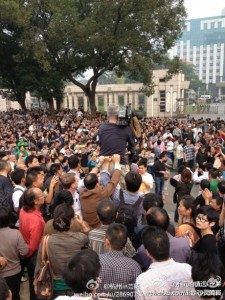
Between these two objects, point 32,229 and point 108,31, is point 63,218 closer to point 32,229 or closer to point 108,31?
point 32,229

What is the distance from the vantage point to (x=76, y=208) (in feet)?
12.1

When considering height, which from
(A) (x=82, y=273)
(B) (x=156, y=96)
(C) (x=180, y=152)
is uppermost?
(B) (x=156, y=96)

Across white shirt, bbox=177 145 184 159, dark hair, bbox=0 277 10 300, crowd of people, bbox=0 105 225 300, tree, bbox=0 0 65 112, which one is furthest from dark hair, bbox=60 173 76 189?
tree, bbox=0 0 65 112

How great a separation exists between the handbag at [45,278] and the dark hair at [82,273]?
72 cm

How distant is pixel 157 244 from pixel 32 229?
1.41 meters

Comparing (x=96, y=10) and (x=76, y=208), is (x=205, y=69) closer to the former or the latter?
(x=96, y=10)

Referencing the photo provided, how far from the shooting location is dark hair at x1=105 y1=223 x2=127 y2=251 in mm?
2402

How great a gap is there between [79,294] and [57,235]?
82 centimetres

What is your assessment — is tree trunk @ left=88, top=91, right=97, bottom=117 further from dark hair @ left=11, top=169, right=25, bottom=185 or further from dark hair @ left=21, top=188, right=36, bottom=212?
dark hair @ left=21, top=188, right=36, bottom=212

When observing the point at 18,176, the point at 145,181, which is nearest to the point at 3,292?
the point at 18,176

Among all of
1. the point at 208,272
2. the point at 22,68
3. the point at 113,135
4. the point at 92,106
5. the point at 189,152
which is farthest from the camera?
the point at 92,106

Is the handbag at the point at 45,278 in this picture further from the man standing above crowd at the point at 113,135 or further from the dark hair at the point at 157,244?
the man standing above crowd at the point at 113,135

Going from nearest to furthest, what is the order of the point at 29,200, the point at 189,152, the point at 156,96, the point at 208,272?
the point at 208,272, the point at 29,200, the point at 189,152, the point at 156,96

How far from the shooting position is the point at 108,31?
17.9 meters
